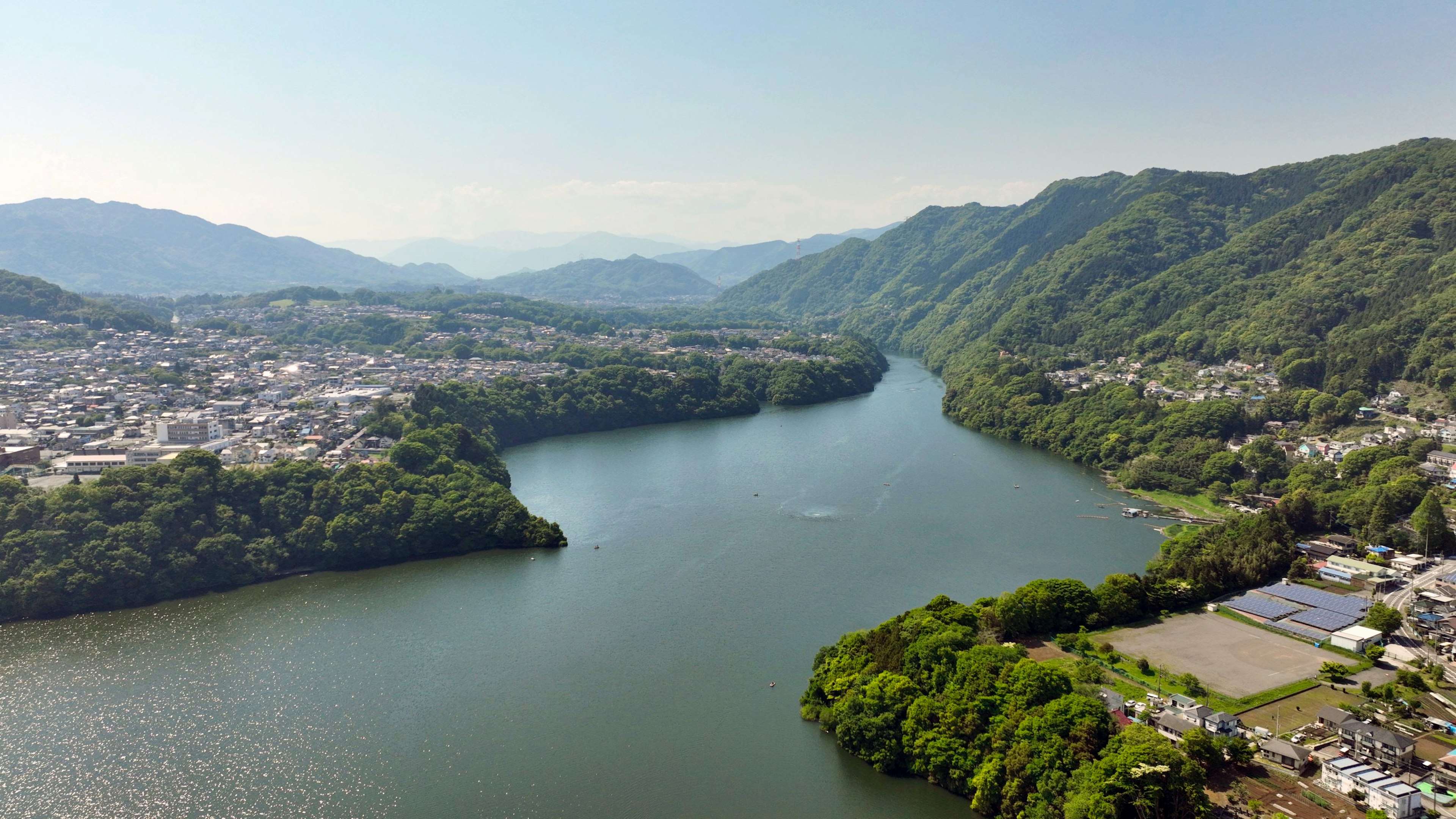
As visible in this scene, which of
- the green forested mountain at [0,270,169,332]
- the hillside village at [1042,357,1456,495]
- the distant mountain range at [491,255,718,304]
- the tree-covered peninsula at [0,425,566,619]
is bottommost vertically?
the tree-covered peninsula at [0,425,566,619]

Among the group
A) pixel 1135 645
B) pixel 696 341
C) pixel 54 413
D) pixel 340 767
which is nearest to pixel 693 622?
pixel 340 767

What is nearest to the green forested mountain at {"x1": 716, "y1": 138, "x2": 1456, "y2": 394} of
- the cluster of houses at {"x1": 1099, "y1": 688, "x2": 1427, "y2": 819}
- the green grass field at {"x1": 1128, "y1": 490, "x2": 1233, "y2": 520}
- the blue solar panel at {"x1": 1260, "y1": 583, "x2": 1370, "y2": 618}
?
the green grass field at {"x1": 1128, "y1": 490, "x2": 1233, "y2": 520}

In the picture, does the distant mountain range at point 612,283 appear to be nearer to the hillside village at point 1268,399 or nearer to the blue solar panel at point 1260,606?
the hillside village at point 1268,399

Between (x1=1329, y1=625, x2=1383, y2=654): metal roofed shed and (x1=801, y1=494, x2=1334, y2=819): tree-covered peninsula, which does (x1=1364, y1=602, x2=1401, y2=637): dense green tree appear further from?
(x1=801, y1=494, x2=1334, y2=819): tree-covered peninsula

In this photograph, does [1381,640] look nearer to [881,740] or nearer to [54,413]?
[881,740]

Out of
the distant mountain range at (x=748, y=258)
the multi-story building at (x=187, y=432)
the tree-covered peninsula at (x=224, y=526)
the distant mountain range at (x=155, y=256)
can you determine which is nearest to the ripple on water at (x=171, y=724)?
the tree-covered peninsula at (x=224, y=526)

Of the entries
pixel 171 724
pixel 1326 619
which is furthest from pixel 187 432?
pixel 1326 619

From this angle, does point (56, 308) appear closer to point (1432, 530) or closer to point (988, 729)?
point (988, 729)
